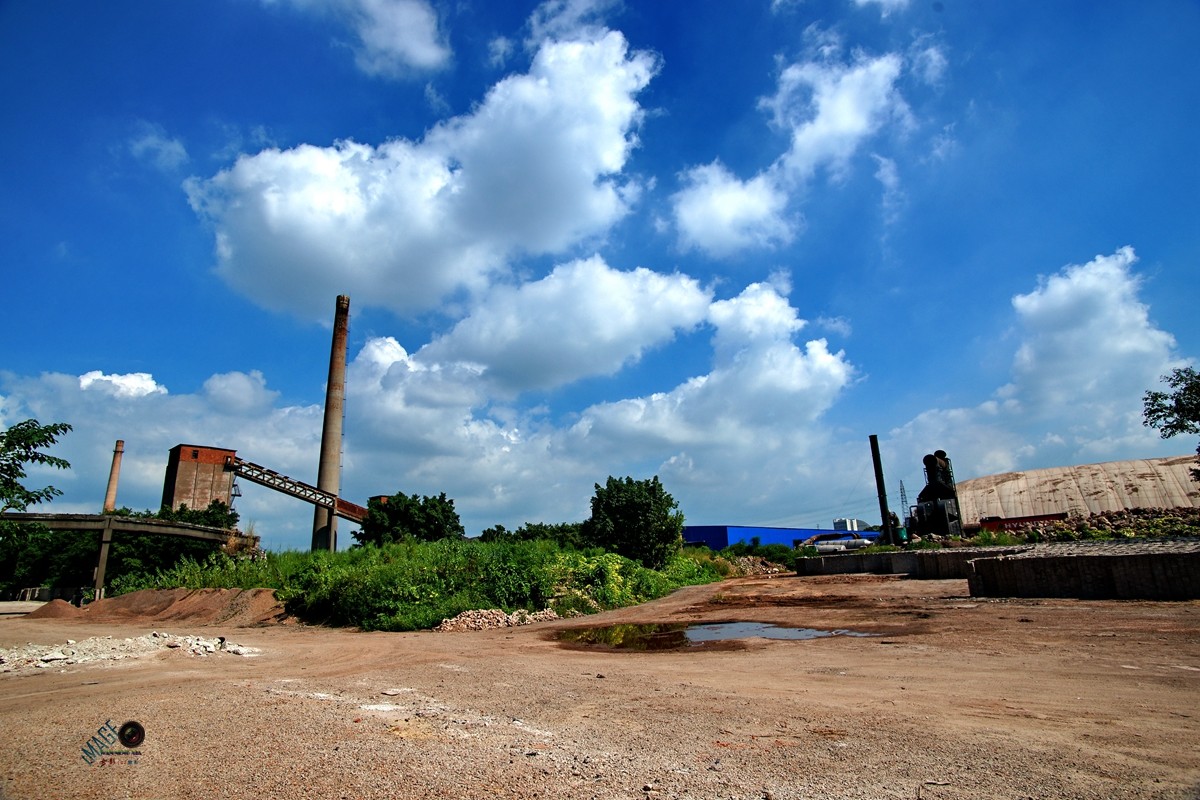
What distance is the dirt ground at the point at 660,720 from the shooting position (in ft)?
12.1

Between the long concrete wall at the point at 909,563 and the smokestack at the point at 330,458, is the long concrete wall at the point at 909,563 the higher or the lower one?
the lower one

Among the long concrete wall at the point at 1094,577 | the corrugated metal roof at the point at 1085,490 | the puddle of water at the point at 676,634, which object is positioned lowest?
the puddle of water at the point at 676,634

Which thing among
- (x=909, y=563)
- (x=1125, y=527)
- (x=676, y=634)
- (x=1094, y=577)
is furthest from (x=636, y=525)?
(x=1125, y=527)

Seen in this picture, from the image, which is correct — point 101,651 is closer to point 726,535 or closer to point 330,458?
point 330,458

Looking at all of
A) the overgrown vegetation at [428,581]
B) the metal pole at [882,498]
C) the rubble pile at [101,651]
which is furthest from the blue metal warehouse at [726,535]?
the rubble pile at [101,651]

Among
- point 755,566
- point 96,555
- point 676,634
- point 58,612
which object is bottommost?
point 676,634

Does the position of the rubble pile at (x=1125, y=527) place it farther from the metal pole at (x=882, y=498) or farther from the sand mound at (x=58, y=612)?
the sand mound at (x=58, y=612)

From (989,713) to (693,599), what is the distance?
16.0m

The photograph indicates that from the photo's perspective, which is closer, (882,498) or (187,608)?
(187,608)

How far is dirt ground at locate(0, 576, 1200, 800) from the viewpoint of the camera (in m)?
3.68

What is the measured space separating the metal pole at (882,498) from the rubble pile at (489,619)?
3658 cm

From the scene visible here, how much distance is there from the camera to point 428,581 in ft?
57.4

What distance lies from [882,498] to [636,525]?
3483 cm

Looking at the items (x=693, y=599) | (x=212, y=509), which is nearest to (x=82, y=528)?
(x=212, y=509)
